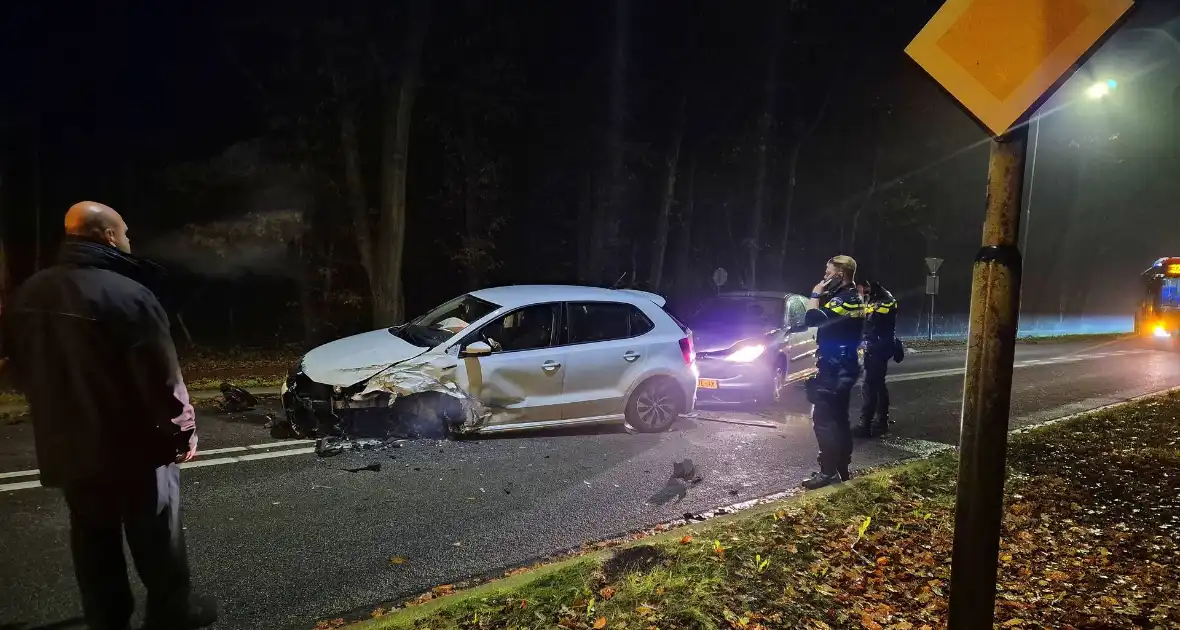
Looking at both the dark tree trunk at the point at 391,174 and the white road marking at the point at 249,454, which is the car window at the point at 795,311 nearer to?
the white road marking at the point at 249,454

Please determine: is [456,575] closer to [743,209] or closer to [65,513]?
[65,513]

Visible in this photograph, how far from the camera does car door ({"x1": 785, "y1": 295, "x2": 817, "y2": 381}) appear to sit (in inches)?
378

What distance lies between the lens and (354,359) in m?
6.34

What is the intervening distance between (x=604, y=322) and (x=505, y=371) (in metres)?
1.33

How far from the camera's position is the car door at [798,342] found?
31.5ft

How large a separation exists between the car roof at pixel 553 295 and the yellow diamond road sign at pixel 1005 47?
5.01 metres

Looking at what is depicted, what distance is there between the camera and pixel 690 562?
12.6 feet

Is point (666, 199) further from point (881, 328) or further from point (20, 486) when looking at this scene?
point (20, 486)

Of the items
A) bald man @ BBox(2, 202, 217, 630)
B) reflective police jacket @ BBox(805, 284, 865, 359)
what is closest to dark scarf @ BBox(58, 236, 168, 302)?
bald man @ BBox(2, 202, 217, 630)

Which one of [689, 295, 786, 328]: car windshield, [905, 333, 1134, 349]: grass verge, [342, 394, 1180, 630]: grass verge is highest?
[689, 295, 786, 328]: car windshield

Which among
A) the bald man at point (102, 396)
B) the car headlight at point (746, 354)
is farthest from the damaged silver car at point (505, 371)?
the bald man at point (102, 396)

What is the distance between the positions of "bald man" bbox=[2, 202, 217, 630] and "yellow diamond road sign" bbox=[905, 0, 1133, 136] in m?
3.20

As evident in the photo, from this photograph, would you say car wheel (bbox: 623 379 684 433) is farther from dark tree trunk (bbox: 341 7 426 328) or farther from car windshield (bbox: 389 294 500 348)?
dark tree trunk (bbox: 341 7 426 328)

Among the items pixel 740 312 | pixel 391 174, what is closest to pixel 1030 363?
pixel 740 312
